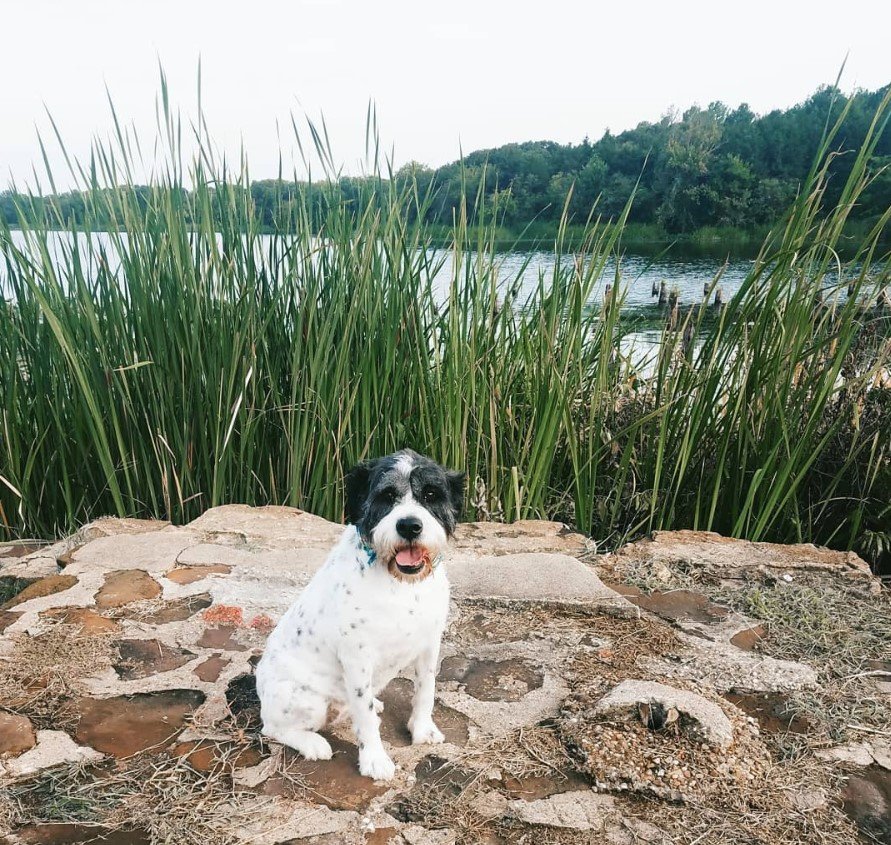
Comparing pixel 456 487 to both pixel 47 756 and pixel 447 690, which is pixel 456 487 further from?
pixel 47 756

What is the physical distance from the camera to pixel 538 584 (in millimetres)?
3129

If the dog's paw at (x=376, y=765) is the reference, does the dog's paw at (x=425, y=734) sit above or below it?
below

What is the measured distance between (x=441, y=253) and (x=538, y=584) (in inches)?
77.7

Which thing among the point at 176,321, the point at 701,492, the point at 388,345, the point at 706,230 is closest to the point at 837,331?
the point at 701,492

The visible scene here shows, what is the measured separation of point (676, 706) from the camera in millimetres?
2139

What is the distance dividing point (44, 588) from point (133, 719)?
107 centimetres

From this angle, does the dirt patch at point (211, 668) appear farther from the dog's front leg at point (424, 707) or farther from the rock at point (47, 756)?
the dog's front leg at point (424, 707)

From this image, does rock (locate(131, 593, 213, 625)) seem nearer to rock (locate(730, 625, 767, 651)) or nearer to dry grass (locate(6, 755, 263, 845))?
dry grass (locate(6, 755, 263, 845))

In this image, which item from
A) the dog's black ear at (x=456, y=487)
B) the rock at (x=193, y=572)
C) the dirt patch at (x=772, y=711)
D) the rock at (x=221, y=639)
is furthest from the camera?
the rock at (x=193, y=572)

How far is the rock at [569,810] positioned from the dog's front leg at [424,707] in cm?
33

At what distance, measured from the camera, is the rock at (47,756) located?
205 cm

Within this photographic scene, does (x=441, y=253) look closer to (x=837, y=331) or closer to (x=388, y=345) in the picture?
(x=388, y=345)

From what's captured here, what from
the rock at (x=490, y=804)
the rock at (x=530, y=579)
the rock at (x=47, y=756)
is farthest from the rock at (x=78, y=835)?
the rock at (x=530, y=579)

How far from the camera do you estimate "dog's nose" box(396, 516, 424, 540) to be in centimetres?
178
